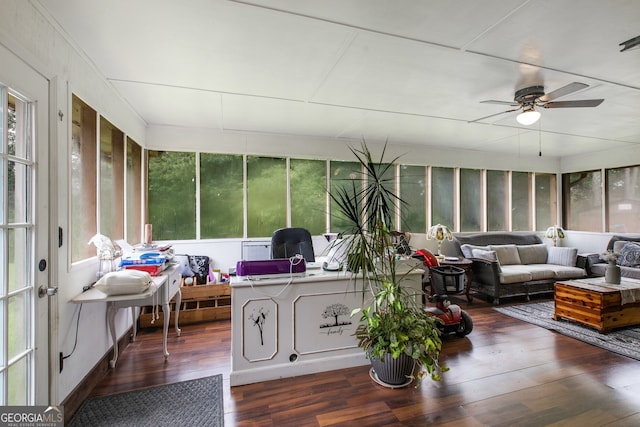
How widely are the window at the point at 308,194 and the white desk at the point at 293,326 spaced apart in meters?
2.31

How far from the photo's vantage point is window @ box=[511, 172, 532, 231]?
627 cm

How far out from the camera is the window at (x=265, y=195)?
4605mm

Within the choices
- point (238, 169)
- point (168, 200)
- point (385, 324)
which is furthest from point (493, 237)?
point (168, 200)

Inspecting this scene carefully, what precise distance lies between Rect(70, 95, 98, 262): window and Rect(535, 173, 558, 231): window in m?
7.83

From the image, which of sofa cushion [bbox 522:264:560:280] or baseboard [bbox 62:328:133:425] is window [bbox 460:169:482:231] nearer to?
sofa cushion [bbox 522:264:560:280]

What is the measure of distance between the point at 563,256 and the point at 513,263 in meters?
0.96

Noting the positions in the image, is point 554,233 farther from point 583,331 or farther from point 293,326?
point 293,326

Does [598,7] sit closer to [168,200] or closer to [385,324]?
[385,324]

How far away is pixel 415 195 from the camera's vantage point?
563 cm

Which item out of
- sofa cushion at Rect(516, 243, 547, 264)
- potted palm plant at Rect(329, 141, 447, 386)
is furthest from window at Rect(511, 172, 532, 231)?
potted palm plant at Rect(329, 141, 447, 386)

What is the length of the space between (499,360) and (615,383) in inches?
30.8

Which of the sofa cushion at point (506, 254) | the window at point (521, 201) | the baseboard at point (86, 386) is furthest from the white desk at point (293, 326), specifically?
the window at point (521, 201)

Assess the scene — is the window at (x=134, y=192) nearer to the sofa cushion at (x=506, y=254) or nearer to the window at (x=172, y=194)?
the window at (x=172, y=194)

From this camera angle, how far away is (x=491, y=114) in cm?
367
